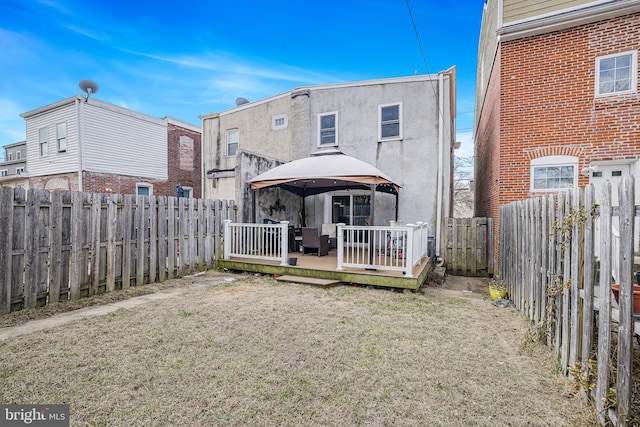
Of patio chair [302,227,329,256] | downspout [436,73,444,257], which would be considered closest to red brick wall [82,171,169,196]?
patio chair [302,227,329,256]

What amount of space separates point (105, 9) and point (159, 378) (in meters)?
12.5

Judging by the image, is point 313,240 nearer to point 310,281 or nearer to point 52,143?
point 310,281

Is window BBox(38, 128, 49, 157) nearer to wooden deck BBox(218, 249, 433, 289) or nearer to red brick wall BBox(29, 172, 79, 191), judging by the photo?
red brick wall BBox(29, 172, 79, 191)

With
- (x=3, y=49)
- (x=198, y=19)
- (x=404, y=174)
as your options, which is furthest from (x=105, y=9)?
(x=404, y=174)

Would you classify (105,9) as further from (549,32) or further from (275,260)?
(549,32)

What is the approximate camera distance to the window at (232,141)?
543 inches

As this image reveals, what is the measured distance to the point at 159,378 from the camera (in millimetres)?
2762

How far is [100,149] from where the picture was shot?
1426 cm

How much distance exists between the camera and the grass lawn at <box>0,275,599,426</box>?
231 centimetres

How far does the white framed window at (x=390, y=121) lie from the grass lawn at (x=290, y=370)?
7.07m

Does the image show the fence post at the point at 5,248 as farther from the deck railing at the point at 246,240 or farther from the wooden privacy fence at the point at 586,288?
the wooden privacy fence at the point at 586,288

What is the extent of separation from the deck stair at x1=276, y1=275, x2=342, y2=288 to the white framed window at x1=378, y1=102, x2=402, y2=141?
19.5ft

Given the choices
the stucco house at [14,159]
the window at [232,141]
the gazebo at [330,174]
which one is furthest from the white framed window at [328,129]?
the stucco house at [14,159]

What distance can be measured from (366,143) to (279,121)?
402cm
